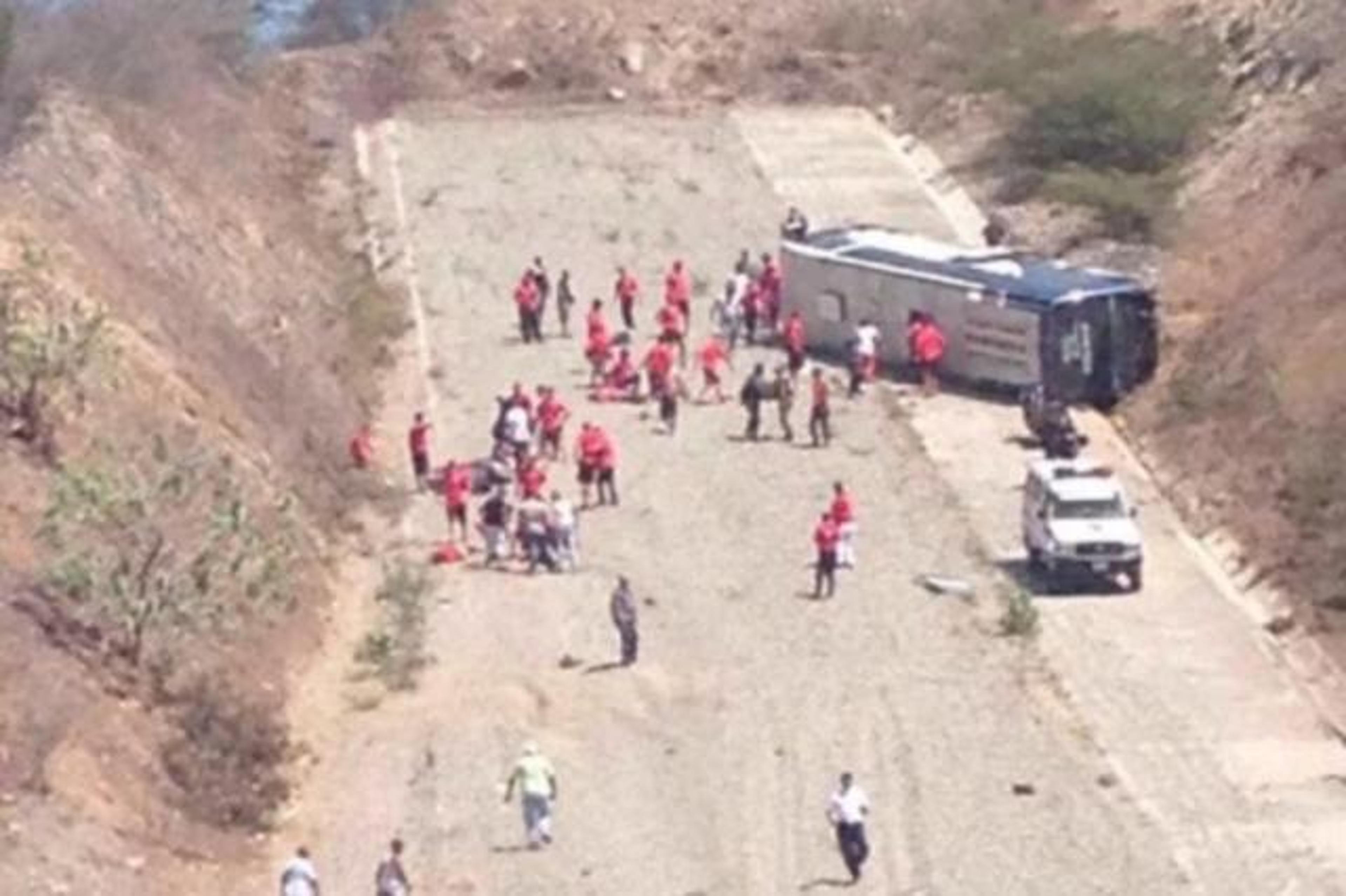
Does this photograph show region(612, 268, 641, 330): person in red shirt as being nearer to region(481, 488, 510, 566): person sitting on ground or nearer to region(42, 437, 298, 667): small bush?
region(481, 488, 510, 566): person sitting on ground

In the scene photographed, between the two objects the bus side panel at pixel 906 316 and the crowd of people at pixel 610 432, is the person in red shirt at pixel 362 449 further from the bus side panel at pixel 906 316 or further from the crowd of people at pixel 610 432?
the bus side panel at pixel 906 316

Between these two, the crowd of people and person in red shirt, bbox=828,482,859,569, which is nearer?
the crowd of people

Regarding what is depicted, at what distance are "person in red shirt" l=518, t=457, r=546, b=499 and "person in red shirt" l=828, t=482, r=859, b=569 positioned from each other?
11.3 feet

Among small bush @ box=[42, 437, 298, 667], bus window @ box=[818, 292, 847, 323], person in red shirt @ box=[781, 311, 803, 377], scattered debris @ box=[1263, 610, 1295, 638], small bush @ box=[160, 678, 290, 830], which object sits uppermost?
small bush @ box=[42, 437, 298, 667]

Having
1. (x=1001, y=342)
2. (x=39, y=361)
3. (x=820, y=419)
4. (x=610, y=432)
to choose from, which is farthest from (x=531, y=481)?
(x=1001, y=342)

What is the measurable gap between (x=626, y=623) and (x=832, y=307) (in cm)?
1484

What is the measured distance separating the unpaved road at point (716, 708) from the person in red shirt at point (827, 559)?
12.0 inches

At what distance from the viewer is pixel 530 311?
5844cm

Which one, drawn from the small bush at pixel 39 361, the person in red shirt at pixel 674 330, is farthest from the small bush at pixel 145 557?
the person in red shirt at pixel 674 330

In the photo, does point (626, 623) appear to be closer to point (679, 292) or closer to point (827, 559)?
point (827, 559)

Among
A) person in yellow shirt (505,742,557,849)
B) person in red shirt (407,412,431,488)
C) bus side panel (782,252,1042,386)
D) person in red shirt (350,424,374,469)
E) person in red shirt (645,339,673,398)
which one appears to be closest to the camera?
person in yellow shirt (505,742,557,849)

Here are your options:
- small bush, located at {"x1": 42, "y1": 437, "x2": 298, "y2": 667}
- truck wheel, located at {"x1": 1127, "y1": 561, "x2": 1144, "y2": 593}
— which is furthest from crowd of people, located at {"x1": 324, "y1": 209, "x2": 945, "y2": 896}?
small bush, located at {"x1": 42, "y1": 437, "x2": 298, "y2": 667}

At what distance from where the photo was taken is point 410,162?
7050cm

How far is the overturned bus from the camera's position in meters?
53.3
